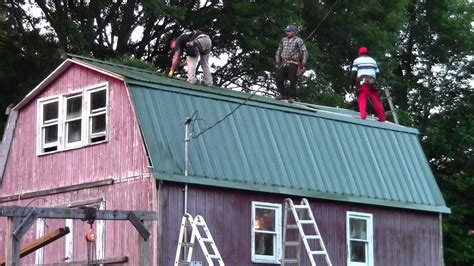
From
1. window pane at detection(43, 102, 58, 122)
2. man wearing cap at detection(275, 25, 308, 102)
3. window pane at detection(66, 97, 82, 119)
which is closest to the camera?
window pane at detection(66, 97, 82, 119)

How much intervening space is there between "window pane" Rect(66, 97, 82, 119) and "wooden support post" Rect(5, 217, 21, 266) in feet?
24.1

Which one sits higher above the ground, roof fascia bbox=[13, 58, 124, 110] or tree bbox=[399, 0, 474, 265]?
tree bbox=[399, 0, 474, 265]

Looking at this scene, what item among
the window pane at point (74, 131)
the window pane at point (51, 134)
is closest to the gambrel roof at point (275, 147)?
the window pane at point (74, 131)

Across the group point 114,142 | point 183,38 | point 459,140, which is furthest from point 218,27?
point 114,142

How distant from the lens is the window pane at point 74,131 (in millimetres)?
28969

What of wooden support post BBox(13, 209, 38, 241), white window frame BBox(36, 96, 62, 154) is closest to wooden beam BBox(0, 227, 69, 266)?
wooden support post BBox(13, 209, 38, 241)

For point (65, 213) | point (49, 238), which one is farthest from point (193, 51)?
point (65, 213)

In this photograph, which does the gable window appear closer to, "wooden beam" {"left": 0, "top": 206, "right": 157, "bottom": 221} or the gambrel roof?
the gambrel roof

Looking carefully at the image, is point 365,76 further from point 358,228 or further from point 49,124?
point 49,124

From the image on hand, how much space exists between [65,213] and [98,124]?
21.0 ft

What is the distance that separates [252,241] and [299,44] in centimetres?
631

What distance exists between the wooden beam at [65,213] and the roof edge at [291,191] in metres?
2.97

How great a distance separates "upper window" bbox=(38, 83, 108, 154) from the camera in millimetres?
28516

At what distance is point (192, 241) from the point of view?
25.8 metres
